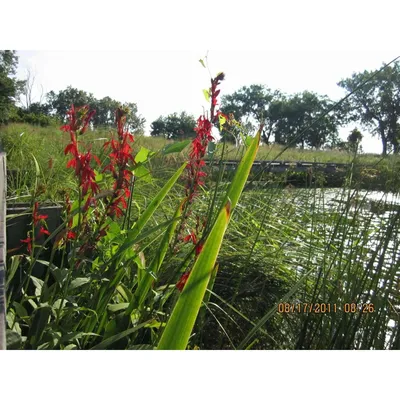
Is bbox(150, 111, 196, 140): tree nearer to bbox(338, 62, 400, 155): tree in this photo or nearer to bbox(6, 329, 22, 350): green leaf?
bbox(338, 62, 400, 155): tree

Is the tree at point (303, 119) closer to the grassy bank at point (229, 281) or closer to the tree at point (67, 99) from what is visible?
the grassy bank at point (229, 281)

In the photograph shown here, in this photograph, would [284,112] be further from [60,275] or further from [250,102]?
[60,275]

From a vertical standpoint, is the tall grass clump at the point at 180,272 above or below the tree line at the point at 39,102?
below

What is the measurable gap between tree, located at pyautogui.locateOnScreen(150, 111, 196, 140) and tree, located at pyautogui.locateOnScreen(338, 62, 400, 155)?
467 mm

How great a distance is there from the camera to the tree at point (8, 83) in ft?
4.15

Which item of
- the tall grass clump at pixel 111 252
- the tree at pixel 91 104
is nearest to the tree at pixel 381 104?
the tree at pixel 91 104

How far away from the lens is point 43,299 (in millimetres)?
847

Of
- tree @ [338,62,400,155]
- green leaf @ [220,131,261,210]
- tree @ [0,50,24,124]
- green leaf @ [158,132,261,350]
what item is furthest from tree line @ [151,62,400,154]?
green leaf @ [158,132,261,350]

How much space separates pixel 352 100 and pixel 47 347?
4.36 ft

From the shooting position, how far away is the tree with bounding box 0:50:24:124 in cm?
127

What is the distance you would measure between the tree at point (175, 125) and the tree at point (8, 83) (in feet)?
1.48

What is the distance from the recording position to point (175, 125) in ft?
4.56
